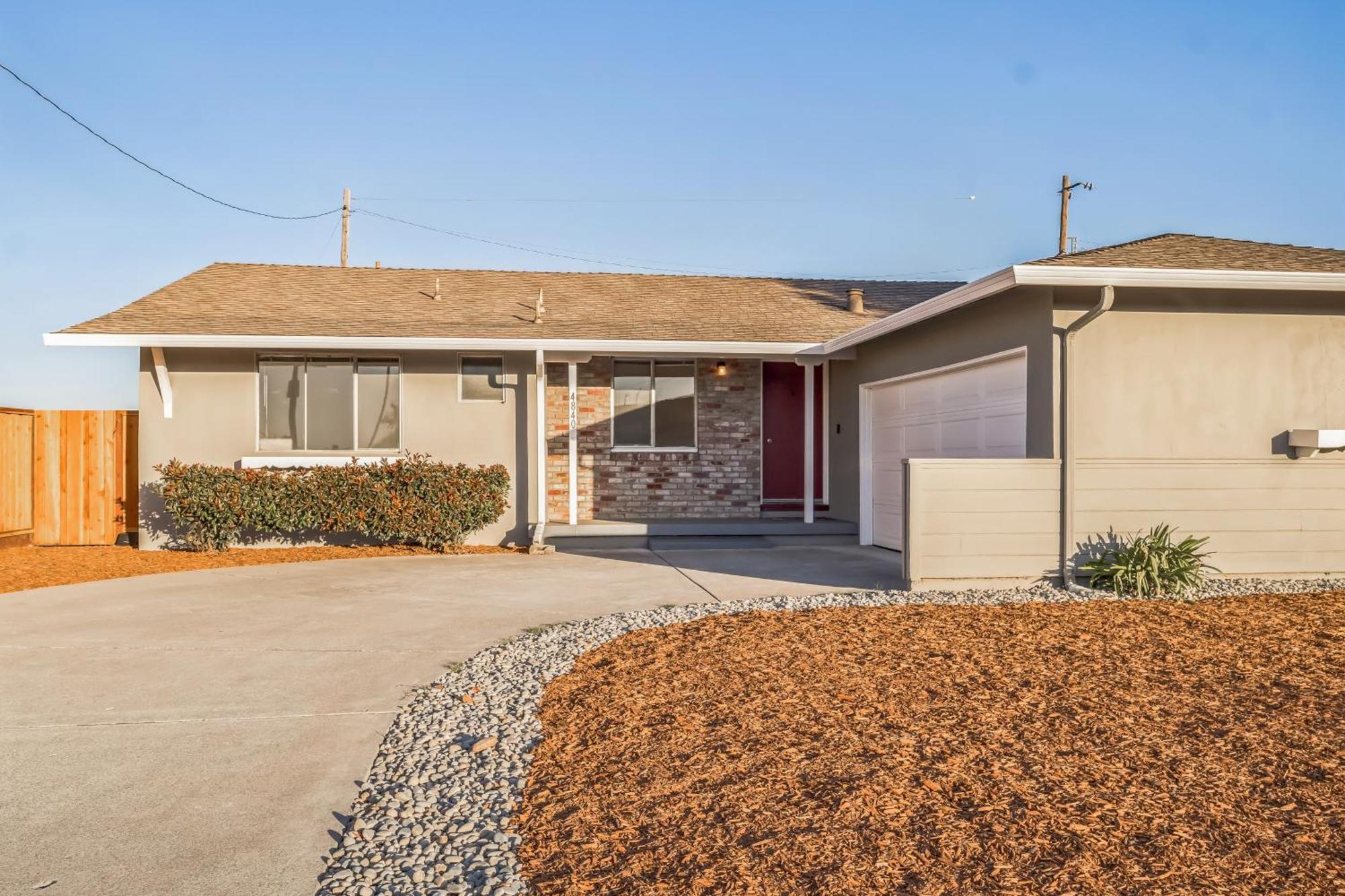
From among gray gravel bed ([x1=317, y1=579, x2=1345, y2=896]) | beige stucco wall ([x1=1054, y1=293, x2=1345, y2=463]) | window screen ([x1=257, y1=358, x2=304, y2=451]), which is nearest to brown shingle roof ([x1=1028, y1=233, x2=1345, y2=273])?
beige stucco wall ([x1=1054, y1=293, x2=1345, y2=463])

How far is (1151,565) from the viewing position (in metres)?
7.74

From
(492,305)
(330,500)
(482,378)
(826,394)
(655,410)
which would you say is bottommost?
(330,500)

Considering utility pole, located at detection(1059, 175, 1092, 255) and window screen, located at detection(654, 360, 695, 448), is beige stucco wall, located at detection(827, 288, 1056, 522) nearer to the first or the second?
window screen, located at detection(654, 360, 695, 448)

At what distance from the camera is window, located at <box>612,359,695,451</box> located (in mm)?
13328

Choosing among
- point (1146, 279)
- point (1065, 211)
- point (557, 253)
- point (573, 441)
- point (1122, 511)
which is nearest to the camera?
point (1146, 279)

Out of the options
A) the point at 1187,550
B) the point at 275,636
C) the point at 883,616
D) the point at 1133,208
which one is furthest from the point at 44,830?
the point at 1133,208

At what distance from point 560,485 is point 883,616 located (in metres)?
7.10

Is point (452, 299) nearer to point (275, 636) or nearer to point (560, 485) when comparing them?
point (560, 485)

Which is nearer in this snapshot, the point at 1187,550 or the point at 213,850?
the point at 213,850

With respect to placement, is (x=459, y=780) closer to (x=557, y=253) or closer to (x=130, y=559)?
(x=130, y=559)

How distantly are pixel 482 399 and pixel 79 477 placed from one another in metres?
5.43

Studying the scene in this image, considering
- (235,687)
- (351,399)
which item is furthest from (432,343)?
(235,687)

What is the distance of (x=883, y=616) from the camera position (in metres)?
6.71

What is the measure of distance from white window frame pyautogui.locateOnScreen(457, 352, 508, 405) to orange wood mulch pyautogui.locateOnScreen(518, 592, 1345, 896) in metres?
6.57
